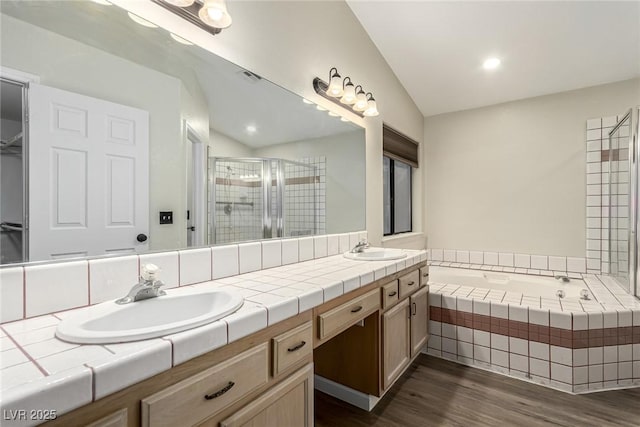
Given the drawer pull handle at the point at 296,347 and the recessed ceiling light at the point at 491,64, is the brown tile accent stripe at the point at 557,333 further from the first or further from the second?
the recessed ceiling light at the point at 491,64

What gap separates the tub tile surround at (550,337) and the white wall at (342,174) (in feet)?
3.23

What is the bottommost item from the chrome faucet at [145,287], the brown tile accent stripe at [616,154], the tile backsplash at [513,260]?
the tile backsplash at [513,260]

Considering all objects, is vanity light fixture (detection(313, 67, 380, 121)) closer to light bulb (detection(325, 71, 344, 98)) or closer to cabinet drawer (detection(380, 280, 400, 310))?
light bulb (detection(325, 71, 344, 98))

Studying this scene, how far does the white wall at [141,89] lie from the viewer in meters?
0.86

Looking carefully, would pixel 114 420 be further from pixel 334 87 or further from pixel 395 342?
pixel 334 87

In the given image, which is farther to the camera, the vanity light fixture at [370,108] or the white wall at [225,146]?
the vanity light fixture at [370,108]

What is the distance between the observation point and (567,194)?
9.57 ft

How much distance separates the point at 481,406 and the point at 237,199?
6.01 ft

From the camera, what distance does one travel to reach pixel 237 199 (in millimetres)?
1536

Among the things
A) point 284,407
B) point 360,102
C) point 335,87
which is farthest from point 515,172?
point 284,407

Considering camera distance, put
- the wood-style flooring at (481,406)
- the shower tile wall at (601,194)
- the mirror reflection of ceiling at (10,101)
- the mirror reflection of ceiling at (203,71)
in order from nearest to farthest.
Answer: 1. the mirror reflection of ceiling at (10,101)
2. the mirror reflection of ceiling at (203,71)
3. the wood-style flooring at (481,406)
4. the shower tile wall at (601,194)

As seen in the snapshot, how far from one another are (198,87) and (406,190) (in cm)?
285

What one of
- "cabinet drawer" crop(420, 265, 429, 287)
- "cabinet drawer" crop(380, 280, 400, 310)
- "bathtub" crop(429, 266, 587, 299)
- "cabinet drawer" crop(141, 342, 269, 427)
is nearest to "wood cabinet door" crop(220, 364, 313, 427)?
"cabinet drawer" crop(141, 342, 269, 427)

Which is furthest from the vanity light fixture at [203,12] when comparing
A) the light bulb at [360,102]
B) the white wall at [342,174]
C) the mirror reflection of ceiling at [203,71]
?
the light bulb at [360,102]
